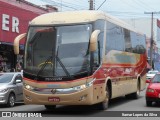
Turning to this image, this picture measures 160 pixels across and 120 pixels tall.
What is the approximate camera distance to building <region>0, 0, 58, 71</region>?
32244 millimetres

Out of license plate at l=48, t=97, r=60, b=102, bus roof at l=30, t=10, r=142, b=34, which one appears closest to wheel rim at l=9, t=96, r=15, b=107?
bus roof at l=30, t=10, r=142, b=34

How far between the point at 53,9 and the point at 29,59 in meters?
29.7

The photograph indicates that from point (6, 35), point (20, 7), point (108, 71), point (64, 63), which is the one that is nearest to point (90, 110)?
point (108, 71)

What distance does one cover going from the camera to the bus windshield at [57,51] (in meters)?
14.3

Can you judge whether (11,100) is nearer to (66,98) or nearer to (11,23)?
(66,98)

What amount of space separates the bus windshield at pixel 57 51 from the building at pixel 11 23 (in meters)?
17.0

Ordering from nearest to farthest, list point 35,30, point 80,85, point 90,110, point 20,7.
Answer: point 80,85 → point 35,30 → point 90,110 → point 20,7

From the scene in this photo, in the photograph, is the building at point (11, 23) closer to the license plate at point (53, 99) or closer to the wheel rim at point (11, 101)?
the wheel rim at point (11, 101)

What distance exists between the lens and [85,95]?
1421 cm

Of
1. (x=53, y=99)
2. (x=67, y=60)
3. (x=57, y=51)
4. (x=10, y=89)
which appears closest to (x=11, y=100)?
(x=10, y=89)

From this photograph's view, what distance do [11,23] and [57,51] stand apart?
1977 cm

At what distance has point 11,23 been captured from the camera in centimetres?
3359

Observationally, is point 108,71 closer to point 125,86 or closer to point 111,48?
point 111,48

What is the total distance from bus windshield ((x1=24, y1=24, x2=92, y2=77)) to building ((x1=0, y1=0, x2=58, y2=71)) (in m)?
17.0
